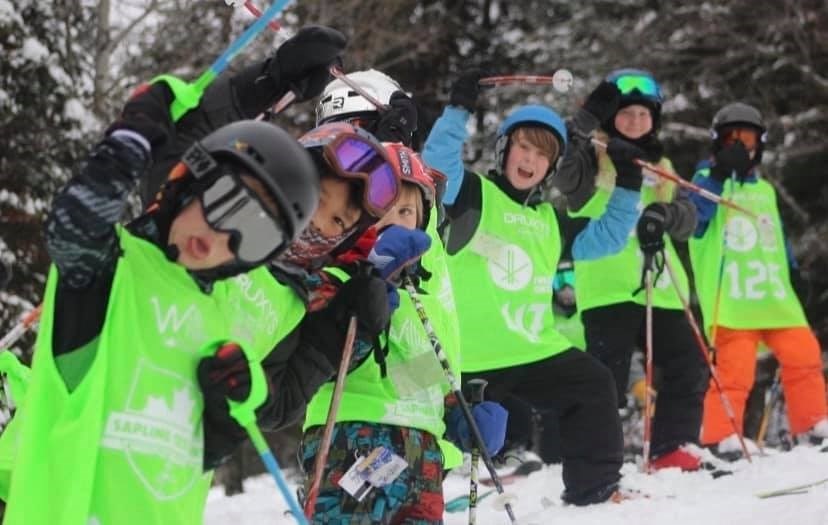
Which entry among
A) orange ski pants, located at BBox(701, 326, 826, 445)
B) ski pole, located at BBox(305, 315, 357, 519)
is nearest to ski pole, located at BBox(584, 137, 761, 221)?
orange ski pants, located at BBox(701, 326, 826, 445)

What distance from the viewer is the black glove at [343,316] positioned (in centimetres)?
322

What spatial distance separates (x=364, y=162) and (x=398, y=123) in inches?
51.8

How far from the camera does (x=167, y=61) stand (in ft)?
43.1

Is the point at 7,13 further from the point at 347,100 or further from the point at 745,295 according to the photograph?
the point at 745,295

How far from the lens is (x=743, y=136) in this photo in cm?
808

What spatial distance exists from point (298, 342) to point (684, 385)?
427 centimetres

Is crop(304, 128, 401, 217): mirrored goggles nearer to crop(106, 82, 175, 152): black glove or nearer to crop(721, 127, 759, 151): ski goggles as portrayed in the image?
crop(106, 82, 175, 152): black glove

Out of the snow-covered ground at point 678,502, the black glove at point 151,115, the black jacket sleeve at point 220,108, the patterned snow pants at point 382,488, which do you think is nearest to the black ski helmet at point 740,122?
the snow-covered ground at point 678,502

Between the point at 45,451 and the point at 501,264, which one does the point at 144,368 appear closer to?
the point at 45,451

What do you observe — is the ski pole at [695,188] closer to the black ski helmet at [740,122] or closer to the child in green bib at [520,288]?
the black ski helmet at [740,122]

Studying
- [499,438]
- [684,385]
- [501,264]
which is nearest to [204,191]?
[499,438]

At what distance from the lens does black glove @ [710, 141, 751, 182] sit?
780 centimetres

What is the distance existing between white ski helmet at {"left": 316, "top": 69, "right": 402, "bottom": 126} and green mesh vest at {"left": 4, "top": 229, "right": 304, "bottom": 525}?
2.31 metres

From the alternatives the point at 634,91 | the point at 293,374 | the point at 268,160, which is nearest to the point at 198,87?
the point at 268,160
